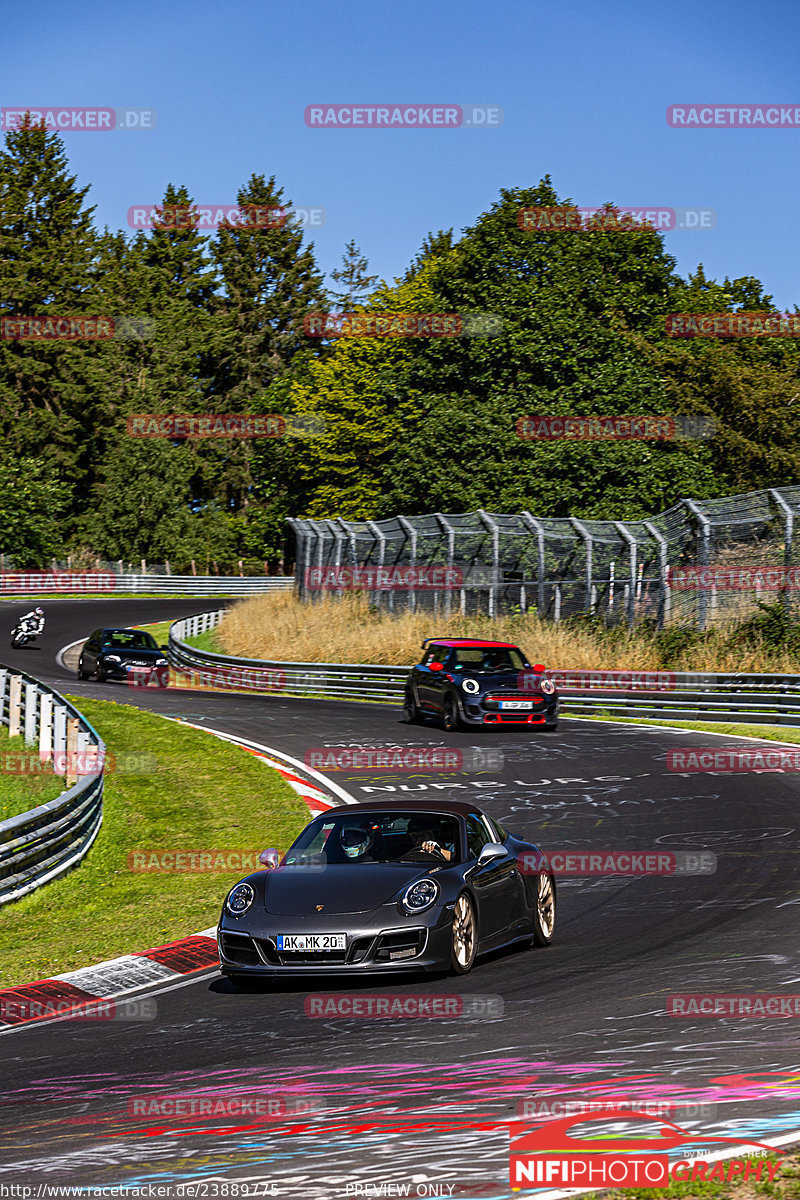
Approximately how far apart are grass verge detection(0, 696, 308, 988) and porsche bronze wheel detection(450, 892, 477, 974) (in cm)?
319

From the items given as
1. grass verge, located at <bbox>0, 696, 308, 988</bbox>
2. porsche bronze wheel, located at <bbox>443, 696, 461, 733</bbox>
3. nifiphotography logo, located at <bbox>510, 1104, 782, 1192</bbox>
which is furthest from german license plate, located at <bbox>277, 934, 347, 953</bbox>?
porsche bronze wheel, located at <bbox>443, 696, 461, 733</bbox>

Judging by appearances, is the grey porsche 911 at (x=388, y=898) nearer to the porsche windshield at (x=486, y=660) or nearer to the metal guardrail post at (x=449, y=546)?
the porsche windshield at (x=486, y=660)

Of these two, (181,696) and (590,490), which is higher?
(590,490)

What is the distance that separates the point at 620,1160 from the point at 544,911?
5536mm

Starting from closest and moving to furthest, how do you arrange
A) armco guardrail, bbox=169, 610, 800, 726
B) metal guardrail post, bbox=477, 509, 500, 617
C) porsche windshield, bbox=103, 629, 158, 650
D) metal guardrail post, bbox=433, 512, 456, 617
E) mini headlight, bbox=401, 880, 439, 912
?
mini headlight, bbox=401, 880, 439, 912
armco guardrail, bbox=169, 610, 800, 726
metal guardrail post, bbox=477, 509, 500, 617
metal guardrail post, bbox=433, 512, 456, 617
porsche windshield, bbox=103, 629, 158, 650

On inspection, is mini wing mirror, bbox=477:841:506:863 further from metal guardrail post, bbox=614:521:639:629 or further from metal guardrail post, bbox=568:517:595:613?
metal guardrail post, bbox=568:517:595:613

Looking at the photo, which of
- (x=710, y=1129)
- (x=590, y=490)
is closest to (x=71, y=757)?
(x=710, y=1129)

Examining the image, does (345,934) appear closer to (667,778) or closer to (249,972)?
(249,972)

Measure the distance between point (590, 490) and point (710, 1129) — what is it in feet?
145

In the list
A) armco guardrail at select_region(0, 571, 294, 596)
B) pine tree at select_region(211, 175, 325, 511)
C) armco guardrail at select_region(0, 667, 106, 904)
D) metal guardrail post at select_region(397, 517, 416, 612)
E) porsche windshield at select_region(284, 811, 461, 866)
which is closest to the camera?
porsche windshield at select_region(284, 811, 461, 866)

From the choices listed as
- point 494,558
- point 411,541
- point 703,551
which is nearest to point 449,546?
point 494,558

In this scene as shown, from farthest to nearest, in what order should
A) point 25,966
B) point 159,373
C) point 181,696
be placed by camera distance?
point 159,373 < point 181,696 < point 25,966

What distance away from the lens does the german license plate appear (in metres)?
9.21

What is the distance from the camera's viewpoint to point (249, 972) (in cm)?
938
